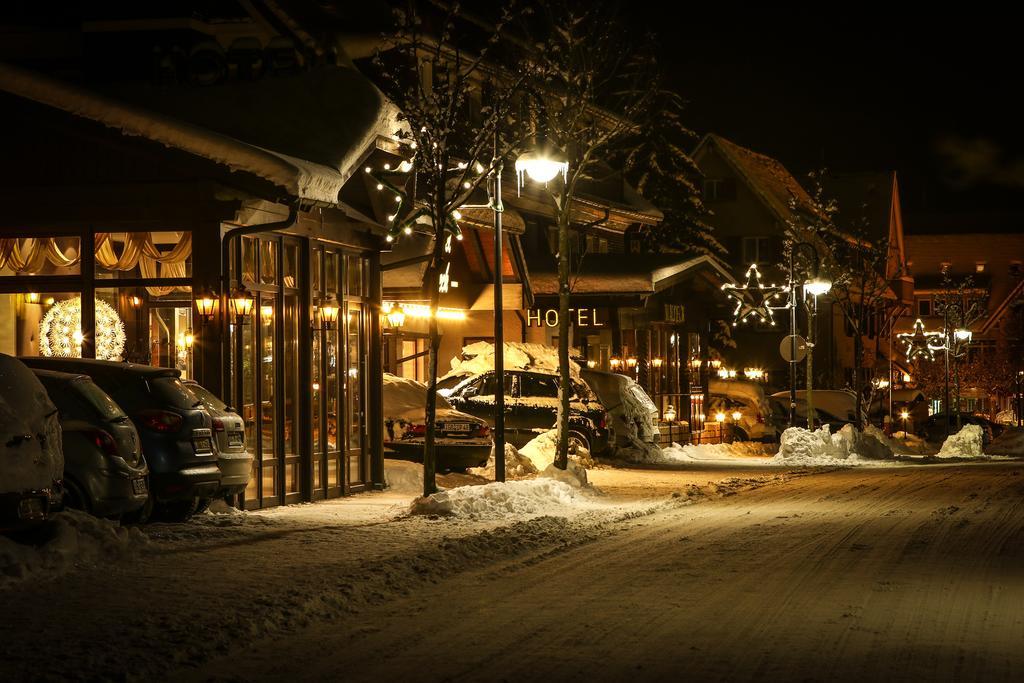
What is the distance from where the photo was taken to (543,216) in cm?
4100

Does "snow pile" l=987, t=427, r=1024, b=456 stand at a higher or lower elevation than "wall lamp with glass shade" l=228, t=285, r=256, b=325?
lower

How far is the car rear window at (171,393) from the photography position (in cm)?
1636

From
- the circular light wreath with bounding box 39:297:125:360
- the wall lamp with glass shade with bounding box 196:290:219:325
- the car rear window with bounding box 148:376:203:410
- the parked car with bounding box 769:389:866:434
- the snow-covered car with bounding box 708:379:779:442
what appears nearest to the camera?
the car rear window with bounding box 148:376:203:410

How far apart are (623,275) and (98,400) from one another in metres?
26.6

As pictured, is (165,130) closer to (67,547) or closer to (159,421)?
(159,421)

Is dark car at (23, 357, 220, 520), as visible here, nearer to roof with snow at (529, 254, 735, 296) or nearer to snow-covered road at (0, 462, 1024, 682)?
snow-covered road at (0, 462, 1024, 682)

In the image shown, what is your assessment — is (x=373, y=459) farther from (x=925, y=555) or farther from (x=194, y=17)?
(x=925, y=555)

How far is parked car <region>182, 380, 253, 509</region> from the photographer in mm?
17062

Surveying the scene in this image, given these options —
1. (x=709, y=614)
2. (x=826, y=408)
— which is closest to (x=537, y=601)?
(x=709, y=614)

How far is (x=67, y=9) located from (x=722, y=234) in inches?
1947

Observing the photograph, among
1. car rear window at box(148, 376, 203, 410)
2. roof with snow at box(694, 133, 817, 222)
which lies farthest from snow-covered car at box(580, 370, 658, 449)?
roof with snow at box(694, 133, 817, 222)

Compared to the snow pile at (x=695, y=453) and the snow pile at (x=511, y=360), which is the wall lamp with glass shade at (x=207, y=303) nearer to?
the snow pile at (x=511, y=360)

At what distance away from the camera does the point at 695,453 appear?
126 ft

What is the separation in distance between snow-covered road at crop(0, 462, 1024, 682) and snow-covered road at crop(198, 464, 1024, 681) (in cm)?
3
